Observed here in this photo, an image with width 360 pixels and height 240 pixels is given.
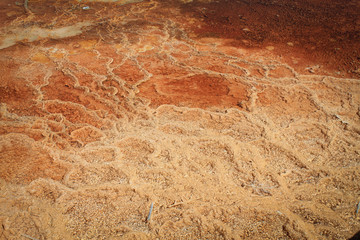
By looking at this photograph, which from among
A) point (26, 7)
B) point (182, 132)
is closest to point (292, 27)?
point (182, 132)

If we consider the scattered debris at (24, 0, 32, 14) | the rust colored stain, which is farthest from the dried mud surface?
the scattered debris at (24, 0, 32, 14)

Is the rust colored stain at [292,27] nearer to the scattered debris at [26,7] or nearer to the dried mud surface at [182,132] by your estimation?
the dried mud surface at [182,132]

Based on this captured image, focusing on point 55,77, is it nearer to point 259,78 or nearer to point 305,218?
point 259,78

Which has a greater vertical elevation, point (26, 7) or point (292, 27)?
point (292, 27)

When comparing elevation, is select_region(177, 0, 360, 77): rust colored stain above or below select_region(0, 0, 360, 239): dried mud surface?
above

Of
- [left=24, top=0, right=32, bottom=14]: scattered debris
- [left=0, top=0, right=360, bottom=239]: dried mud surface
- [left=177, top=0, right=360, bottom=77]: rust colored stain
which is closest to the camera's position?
[left=0, top=0, right=360, bottom=239]: dried mud surface

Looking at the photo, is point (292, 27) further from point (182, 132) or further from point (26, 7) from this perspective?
point (26, 7)

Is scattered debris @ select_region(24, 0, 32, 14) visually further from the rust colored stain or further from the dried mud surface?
the rust colored stain

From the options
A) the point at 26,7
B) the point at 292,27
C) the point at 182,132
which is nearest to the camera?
the point at 182,132
